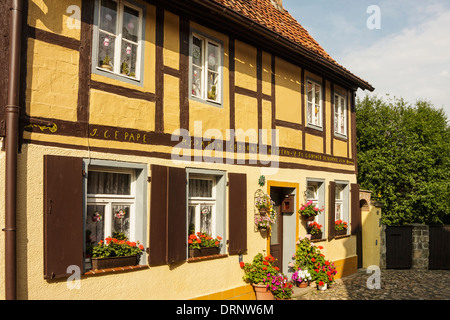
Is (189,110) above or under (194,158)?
above

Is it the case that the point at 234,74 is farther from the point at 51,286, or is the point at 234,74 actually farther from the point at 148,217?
the point at 51,286

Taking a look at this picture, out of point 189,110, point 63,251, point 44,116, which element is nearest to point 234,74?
point 189,110

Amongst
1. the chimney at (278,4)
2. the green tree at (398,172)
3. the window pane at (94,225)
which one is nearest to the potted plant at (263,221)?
the window pane at (94,225)

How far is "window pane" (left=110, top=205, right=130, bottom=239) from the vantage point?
612 cm

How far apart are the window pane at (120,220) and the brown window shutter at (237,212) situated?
6.56 ft

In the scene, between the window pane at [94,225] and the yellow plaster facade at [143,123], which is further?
the window pane at [94,225]

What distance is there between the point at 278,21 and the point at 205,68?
382 cm

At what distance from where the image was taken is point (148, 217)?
6.32 m

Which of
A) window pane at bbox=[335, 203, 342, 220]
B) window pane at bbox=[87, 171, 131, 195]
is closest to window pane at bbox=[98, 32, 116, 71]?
window pane at bbox=[87, 171, 131, 195]

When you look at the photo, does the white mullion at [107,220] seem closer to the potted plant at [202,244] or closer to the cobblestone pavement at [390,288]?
the potted plant at [202,244]

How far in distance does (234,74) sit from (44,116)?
3.80 m

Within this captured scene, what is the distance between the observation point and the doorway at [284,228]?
970 cm

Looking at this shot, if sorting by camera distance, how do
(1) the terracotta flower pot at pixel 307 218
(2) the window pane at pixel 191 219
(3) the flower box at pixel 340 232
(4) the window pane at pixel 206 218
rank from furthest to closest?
(3) the flower box at pixel 340 232 → (1) the terracotta flower pot at pixel 307 218 → (4) the window pane at pixel 206 218 → (2) the window pane at pixel 191 219

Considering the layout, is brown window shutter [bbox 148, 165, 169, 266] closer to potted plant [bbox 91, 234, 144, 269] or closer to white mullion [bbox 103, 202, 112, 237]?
potted plant [bbox 91, 234, 144, 269]
